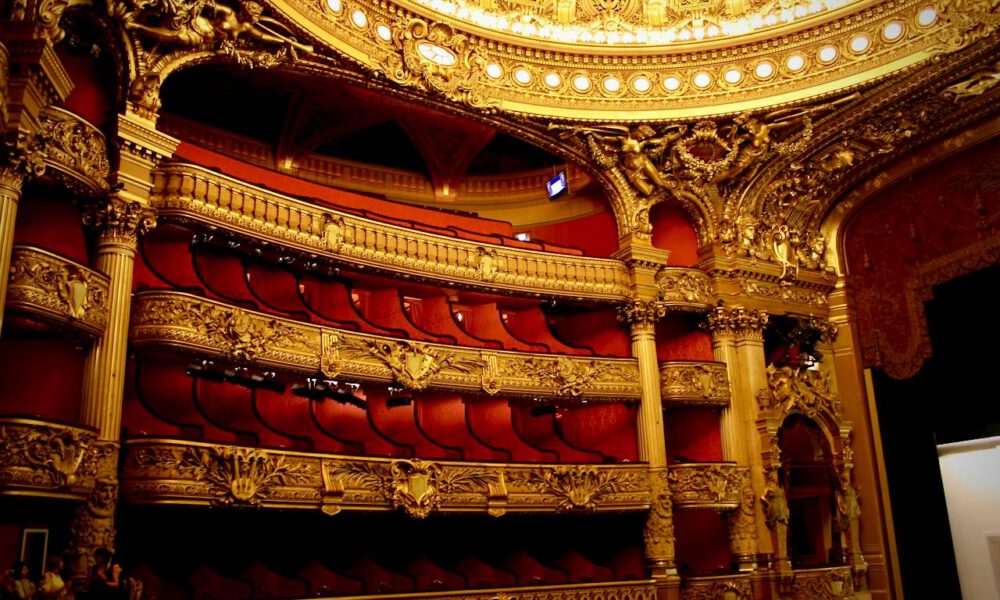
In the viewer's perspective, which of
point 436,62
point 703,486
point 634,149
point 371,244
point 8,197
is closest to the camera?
point 8,197

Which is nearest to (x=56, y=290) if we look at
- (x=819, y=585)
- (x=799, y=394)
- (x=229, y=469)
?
(x=229, y=469)

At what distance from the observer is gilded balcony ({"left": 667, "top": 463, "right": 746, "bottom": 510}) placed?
12.5 metres

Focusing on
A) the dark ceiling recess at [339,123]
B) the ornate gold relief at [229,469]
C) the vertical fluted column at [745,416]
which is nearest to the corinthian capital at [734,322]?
the vertical fluted column at [745,416]

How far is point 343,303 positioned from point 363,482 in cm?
285

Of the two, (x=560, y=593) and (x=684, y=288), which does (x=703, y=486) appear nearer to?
(x=560, y=593)

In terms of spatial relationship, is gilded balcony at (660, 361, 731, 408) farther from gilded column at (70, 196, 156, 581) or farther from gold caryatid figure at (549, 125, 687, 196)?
gilded column at (70, 196, 156, 581)

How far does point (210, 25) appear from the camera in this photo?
10141mm

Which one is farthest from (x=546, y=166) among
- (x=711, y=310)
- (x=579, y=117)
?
(x=711, y=310)

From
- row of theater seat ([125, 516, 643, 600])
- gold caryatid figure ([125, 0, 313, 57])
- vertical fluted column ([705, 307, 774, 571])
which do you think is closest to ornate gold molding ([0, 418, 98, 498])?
row of theater seat ([125, 516, 643, 600])

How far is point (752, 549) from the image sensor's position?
12.5 meters

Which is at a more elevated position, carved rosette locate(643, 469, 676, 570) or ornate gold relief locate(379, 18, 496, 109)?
ornate gold relief locate(379, 18, 496, 109)

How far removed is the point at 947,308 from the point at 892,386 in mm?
1631

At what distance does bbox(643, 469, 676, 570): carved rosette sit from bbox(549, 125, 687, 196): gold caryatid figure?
495 centimetres

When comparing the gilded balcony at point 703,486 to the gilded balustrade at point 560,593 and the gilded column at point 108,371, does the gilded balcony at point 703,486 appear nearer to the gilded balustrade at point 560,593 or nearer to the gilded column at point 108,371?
the gilded balustrade at point 560,593
